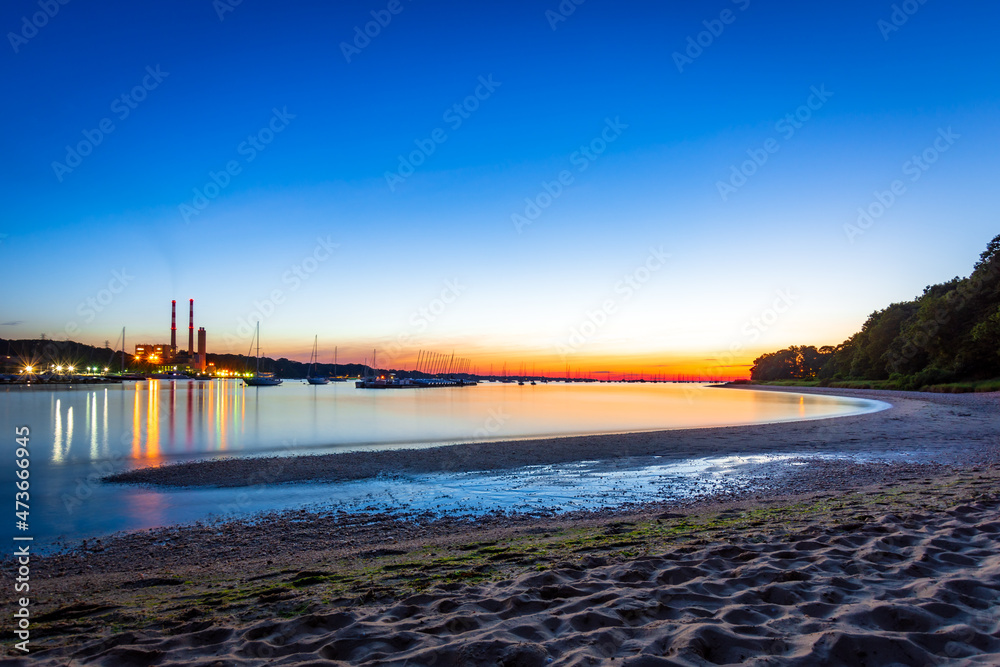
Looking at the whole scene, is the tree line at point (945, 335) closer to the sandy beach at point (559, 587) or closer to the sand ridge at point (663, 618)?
the sandy beach at point (559, 587)

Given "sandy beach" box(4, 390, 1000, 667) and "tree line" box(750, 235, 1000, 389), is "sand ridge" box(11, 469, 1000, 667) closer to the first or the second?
"sandy beach" box(4, 390, 1000, 667)

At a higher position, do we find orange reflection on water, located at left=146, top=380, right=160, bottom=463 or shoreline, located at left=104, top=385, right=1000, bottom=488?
shoreline, located at left=104, top=385, right=1000, bottom=488

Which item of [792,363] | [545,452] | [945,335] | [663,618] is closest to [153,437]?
[545,452]

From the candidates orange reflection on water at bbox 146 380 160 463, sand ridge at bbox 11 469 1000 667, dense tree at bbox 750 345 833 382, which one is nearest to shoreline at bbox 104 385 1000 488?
orange reflection on water at bbox 146 380 160 463

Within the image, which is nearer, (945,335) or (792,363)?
(945,335)

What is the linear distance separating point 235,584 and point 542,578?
322cm

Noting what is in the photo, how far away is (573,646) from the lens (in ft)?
12.0

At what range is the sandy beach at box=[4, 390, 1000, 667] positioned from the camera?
3.65 meters

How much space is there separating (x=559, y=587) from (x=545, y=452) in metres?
14.0

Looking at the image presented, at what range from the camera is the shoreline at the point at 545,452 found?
1479 centimetres

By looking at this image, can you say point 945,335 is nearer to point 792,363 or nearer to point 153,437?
point 153,437

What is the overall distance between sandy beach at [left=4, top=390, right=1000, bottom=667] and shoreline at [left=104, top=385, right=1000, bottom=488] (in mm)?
5343

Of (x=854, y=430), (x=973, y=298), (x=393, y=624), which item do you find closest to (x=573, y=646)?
(x=393, y=624)

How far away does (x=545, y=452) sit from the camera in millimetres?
18672
